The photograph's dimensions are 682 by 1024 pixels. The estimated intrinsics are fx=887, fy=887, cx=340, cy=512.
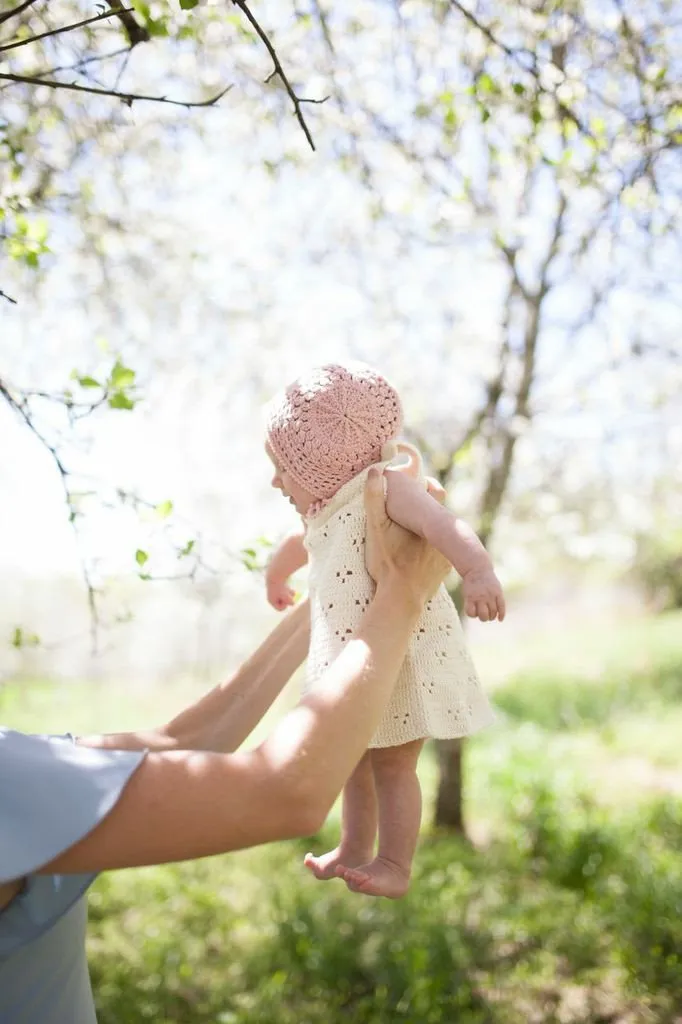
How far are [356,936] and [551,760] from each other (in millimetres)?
3676

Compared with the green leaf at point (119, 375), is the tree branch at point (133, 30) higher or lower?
higher

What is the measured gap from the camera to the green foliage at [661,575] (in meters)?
16.8

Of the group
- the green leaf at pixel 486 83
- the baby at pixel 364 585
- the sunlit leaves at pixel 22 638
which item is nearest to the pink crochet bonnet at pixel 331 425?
the baby at pixel 364 585

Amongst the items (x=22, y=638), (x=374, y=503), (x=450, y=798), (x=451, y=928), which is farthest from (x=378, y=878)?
(x=450, y=798)

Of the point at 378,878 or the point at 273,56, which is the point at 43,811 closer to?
the point at 378,878

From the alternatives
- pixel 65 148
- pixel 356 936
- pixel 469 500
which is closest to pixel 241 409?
pixel 469 500

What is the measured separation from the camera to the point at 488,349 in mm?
6941

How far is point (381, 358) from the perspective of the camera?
282 inches

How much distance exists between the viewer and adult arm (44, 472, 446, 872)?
43.7 inches

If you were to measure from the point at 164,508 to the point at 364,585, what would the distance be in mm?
654

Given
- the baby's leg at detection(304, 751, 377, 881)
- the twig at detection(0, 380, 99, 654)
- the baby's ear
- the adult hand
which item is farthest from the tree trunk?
the adult hand

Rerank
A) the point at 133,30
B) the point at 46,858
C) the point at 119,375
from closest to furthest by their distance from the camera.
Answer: the point at 46,858 → the point at 133,30 → the point at 119,375

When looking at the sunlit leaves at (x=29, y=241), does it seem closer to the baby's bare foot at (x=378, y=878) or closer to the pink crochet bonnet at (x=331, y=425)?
the pink crochet bonnet at (x=331, y=425)

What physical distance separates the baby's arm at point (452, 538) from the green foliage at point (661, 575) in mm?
15382
